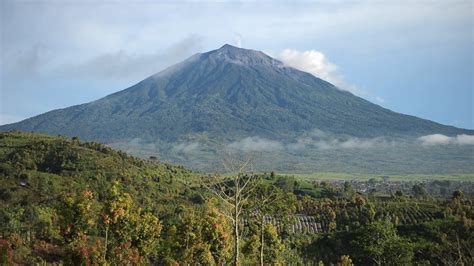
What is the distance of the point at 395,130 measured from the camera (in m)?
178

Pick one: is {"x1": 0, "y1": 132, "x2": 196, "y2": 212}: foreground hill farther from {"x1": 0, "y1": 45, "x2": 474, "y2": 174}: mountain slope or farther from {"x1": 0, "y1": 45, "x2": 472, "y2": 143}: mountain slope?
{"x1": 0, "y1": 45, "x2": 472, "y2": 143}: mountain slope

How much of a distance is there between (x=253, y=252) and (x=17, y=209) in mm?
24108

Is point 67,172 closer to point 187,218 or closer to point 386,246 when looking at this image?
point 187,218

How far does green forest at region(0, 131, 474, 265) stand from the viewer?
28.4 meters

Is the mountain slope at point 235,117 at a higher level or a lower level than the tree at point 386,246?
higher

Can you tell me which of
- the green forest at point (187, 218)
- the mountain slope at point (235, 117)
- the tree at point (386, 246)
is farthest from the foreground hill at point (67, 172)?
the mountain slope at point (235, 117)

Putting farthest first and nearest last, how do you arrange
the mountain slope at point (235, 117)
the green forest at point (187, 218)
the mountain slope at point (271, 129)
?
1. the mountain slope at point (235, 117)
2. the mountain slope at point (271, 129)
3. the green forest at point (187, 218)

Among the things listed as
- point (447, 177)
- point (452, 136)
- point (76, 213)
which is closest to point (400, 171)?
point (447, 177)

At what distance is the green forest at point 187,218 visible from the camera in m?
28.4

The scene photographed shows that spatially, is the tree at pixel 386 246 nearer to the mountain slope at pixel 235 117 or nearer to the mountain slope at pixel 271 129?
the mountain slope at pixel 271 129

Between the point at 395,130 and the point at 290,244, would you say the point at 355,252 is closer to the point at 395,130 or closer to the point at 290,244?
the point at 290,244

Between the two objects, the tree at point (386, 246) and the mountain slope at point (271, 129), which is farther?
the mountain slope at point (271, 129)

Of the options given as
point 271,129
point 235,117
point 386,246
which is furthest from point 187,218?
point 235,117

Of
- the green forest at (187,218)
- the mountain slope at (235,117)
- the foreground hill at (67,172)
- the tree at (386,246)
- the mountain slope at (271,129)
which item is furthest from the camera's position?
the mountain slope at (235,117)
